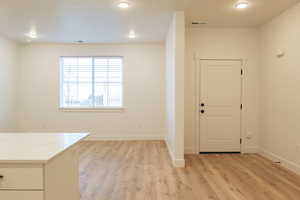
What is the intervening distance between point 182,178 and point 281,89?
2445 millimetres

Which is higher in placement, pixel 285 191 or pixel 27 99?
pixel 27 99

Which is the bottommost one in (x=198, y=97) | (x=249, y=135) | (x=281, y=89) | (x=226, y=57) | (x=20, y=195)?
(x=249, y=135)

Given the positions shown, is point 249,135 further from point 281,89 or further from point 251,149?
point 281,89

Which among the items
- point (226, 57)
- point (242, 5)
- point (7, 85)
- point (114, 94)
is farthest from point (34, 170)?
point (7, 85)

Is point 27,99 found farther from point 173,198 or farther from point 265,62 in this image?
point 265,62

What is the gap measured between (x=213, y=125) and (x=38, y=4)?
13.2ft

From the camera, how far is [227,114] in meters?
4.82

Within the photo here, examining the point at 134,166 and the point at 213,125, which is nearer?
the point at 134,166

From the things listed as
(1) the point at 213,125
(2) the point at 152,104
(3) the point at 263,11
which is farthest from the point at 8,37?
(3) the point at 263,11

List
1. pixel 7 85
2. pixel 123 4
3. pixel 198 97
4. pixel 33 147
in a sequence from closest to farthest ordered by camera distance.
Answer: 1. pixel 33 147
2. pixel 123 4
3. pixel 198 97
4. pixel 7 85

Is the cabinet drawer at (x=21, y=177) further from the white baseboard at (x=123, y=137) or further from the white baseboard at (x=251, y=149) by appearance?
the white baseboard at (x=123, y=137)

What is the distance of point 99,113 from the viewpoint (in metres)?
6.28

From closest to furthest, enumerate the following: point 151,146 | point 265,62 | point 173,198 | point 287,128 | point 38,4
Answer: point 173,198, point 38,4, point 287,128, point 265,62, point 151,146

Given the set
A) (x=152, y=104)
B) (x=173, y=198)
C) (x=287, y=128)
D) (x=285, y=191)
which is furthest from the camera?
(x=152, y=104)
